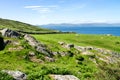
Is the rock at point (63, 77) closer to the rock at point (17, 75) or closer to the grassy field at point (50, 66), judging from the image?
the grassy field at point (50, 66)

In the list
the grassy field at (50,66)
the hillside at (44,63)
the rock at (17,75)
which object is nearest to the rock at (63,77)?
the hillside at (44,63)

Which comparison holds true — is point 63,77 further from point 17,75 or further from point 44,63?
point 44,63

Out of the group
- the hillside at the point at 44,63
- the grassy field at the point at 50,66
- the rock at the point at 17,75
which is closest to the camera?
the rock at the point at 17,75

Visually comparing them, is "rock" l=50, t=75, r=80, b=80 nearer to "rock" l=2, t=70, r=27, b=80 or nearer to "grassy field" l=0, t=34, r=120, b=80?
"grassy field" l=0, t=34, r=120, b=80

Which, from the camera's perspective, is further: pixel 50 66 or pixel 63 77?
pixel 50 66

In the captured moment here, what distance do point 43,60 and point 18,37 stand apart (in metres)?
10.0

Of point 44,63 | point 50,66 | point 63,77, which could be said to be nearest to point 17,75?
point 63,77

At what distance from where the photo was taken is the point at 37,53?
135 ft

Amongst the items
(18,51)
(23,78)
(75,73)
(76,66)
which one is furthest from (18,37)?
(23,78)

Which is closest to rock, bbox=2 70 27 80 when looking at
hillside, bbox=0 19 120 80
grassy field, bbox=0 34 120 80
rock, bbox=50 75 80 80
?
hillside, bbox=0 19 120 80

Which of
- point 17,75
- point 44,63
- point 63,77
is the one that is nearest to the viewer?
point 17,75

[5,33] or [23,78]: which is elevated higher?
[5,33]

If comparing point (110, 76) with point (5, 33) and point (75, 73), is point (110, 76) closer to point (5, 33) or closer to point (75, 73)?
point (75, 73)

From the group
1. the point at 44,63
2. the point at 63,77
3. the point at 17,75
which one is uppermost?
the point at 17,75
